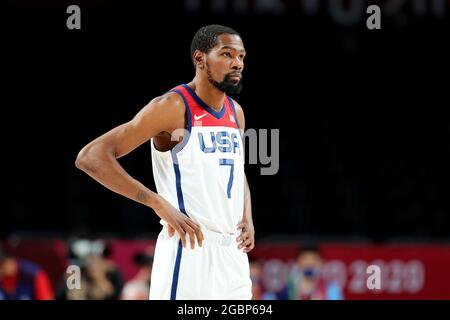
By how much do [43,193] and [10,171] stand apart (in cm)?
77

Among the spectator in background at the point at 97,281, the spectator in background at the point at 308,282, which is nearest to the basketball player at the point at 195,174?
the spectator in background at the point at 97,281

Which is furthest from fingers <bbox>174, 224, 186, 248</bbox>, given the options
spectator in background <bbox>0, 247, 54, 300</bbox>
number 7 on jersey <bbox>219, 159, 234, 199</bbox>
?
spectator in background <bbox>0, 247, 54, 300</bbox>

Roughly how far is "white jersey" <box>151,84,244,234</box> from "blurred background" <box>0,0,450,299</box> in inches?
252

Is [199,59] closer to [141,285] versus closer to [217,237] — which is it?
[217,237]

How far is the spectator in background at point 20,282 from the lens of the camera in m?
9.65

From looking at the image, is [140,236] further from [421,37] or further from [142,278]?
[421,37]

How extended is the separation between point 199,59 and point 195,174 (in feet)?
2.52

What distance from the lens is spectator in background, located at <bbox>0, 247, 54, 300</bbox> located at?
9.65m

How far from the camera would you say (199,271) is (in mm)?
5113

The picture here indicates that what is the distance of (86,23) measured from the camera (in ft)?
Result: 50.1

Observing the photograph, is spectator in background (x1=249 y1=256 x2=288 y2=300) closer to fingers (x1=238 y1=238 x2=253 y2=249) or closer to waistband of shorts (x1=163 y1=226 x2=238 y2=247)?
fingers (x1=238 y1=238 x2=253 y2=249)
